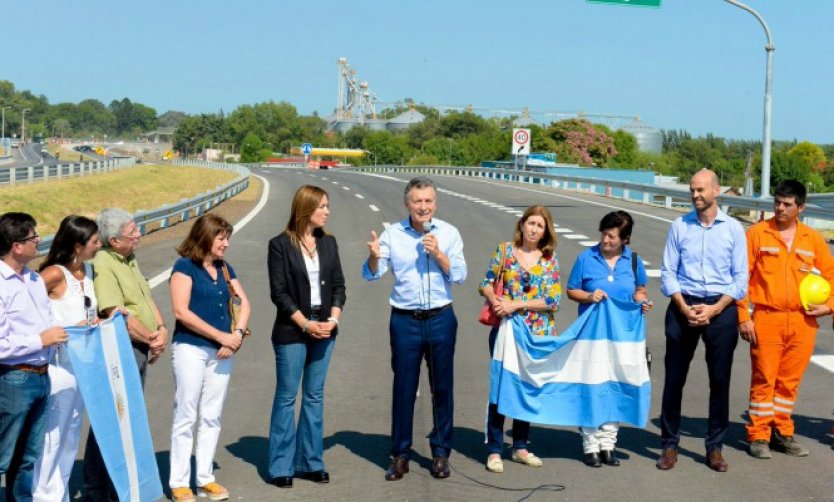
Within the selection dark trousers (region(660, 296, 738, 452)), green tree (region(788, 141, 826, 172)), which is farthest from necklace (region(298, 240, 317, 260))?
green tree (region(788, 141, 826, 172))

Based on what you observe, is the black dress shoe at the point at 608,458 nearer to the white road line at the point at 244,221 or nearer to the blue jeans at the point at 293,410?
the blue jeans at the point at 293,410

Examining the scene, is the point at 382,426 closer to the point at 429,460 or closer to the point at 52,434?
the point at 429,460

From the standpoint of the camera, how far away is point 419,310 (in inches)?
280

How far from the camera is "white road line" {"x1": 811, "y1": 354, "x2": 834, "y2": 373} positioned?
1108cm

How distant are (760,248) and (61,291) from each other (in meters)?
4.81

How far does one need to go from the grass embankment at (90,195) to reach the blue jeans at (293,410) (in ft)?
90.7

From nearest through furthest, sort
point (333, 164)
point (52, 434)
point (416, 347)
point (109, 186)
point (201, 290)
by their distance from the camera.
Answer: point (52, 434), point (201, 290), point (416, 347), point (109, 186), point (333, 164)

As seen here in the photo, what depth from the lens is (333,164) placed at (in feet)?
427

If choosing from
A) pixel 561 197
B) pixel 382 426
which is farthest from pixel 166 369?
pixel 561 197

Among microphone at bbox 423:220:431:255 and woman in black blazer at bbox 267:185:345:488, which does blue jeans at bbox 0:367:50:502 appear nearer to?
woman in black blazer at bbox 267:185:345:488

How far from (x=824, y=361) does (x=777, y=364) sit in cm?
397

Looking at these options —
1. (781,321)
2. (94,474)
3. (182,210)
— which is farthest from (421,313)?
(182,210)

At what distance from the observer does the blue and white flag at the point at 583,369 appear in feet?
24.4

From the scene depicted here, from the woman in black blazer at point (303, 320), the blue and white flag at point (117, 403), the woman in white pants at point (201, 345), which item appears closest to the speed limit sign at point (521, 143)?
the woman in black blazer at point (303, 320)
